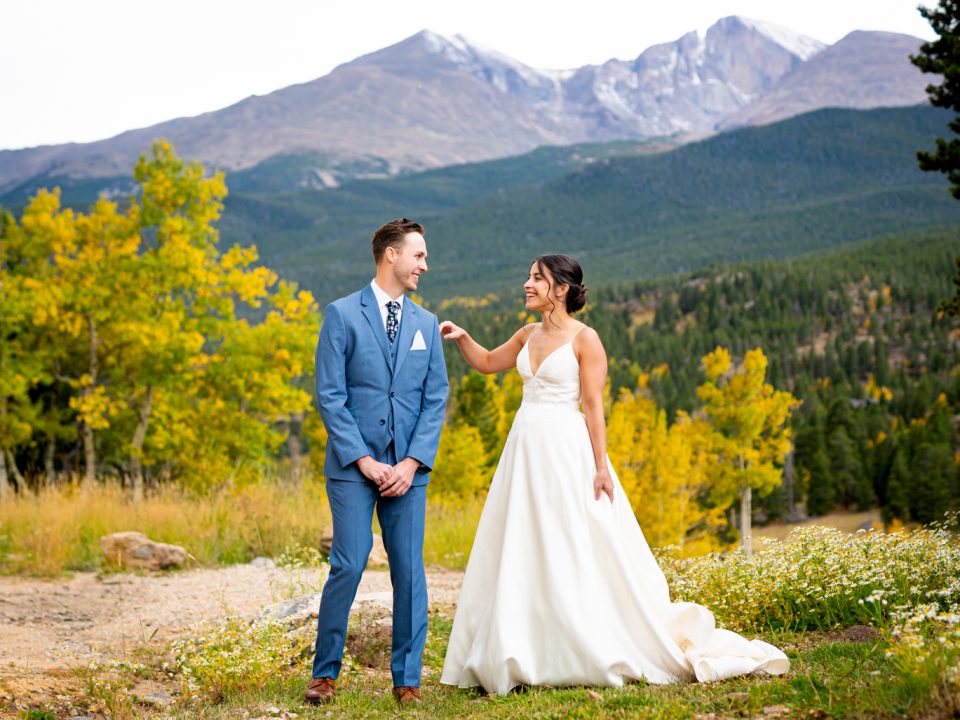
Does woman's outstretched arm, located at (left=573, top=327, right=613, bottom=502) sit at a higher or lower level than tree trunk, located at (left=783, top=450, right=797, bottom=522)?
higher

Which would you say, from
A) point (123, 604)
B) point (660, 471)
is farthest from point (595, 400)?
point (660, 471)

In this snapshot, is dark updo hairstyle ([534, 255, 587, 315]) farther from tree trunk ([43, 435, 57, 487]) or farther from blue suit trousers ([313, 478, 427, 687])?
tree trunk ([43, 435, 57, 487])

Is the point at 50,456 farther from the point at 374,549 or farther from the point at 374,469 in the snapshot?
the point at 374,469

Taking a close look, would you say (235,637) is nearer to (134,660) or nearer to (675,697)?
(134,660)

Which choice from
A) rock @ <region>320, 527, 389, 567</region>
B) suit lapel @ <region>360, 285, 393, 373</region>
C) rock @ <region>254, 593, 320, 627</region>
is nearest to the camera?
suit lapel @ <region>360, 285, 393, 373</region>

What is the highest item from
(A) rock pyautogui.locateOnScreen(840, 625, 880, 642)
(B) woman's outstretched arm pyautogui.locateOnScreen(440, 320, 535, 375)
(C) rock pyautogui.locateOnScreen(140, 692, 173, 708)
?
(B) woman's outstretched arm pyautogui.locateOnScreen(440, 320, 535, 375)

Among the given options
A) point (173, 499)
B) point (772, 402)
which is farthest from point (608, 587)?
point (772, 402)

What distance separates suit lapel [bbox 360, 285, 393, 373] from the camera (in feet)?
17.3

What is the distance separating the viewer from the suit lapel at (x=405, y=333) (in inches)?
208

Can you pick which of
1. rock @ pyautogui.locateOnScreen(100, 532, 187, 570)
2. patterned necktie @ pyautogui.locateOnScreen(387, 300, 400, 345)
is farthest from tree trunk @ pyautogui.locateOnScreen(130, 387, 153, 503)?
patterned necktie @ pyautogui.locateOnScreen(387, 300, 400, 345)

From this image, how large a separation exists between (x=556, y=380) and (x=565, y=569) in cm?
103

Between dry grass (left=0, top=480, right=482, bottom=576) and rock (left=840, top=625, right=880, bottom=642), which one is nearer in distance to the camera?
rock (left=840, top=625, right=880, bottom=642)

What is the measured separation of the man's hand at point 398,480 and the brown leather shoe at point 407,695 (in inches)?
40.3

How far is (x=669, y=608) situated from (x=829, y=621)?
139 centimetres
